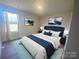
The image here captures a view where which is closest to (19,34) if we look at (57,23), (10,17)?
(10,17)

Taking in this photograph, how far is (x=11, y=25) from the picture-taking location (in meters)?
4.81

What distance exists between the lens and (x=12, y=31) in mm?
4855

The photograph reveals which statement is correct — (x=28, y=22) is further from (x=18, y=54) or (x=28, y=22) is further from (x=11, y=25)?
(x=18, y=54)

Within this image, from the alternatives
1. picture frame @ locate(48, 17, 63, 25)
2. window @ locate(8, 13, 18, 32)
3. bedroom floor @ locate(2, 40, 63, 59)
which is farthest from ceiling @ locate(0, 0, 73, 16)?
bedroom floor @ locate(2, 40, 63, 59)

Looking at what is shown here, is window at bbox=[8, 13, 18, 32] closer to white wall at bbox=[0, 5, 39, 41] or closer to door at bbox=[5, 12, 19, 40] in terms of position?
door at bbox=[5, 12, 19, 40]

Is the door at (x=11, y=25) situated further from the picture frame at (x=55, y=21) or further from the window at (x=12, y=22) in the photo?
the picture frame at (x=55, y=21)

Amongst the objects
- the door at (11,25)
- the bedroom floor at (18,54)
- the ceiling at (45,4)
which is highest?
the ceiling at (45,4)

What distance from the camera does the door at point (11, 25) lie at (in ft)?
14.7

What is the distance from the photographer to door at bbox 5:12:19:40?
4492mm

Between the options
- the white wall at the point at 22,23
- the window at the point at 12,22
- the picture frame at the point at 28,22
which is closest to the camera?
the white wall at the point at 22,23

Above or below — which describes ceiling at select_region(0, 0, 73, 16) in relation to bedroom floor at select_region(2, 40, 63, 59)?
above

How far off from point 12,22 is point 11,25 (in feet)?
0.81

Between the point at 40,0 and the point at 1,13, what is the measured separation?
104 inches

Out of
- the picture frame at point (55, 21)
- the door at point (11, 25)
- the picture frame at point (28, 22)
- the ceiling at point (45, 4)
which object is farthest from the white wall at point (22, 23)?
the picture frame at point (55, 21)
